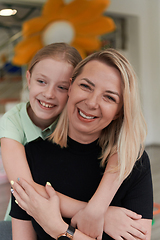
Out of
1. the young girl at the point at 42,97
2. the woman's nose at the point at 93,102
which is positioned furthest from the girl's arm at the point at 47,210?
the woman's nose at the point at 93,102

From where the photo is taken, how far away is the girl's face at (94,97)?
101cm

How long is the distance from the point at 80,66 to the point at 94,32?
6.28ft

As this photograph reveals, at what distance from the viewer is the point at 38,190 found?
1048mm

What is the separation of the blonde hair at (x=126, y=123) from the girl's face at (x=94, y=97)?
0.03m

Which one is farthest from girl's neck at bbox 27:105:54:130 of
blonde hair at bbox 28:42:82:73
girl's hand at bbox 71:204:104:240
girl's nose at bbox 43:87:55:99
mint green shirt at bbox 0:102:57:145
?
girl's hand at bbox 71:204:104:240

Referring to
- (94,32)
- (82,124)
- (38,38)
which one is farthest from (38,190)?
(94,32)

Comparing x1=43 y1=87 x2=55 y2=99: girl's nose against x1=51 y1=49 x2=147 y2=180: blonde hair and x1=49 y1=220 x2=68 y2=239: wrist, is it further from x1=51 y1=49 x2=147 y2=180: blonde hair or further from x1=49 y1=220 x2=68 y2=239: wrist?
x1=49 y1=220 x2=68 y2=239: wrist

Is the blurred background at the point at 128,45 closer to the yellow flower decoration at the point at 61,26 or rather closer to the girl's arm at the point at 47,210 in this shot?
the yellow flower decoration at the point at 61,26

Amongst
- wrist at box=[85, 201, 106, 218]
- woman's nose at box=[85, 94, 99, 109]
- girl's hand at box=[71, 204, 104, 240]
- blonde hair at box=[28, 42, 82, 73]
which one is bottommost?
girl's hand at box=[71, 204, 104, 240]

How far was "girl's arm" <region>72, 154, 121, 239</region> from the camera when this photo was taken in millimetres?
970

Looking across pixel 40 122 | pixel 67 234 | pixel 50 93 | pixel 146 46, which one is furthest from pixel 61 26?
pixel 146 46

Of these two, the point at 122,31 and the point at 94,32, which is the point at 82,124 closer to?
the point at 94,32

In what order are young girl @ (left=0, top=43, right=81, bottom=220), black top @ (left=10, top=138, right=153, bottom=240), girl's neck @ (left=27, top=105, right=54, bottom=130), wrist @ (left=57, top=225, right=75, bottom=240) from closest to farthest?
1. wrist @ (left=57, top=225, right=75, bottom=240)
2. black top @ (left=10, top=138, right=153, bottom=240)
3. young girl @ (left=0, top=43, right=81, bottom=220)
4. girl's neck @ (left=27, top=105, right=54, bottom=130)

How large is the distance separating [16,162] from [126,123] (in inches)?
18.3
